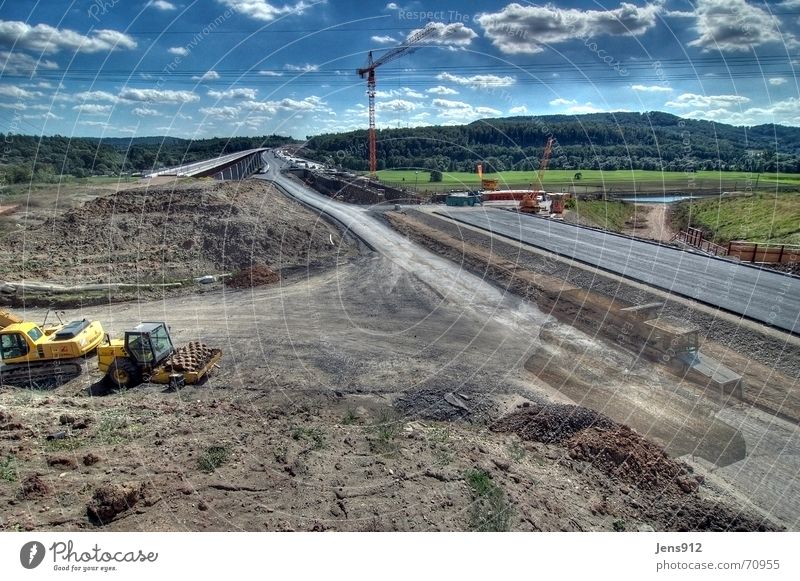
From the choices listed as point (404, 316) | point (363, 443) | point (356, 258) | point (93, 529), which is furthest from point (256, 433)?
point (356, 258)

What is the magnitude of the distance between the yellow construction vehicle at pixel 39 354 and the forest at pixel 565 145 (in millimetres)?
23839

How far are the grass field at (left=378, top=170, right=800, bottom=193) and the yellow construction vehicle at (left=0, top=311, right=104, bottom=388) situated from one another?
6275 cm

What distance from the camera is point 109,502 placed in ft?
31.0

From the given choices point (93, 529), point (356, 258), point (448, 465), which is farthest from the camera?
point (356, 258)

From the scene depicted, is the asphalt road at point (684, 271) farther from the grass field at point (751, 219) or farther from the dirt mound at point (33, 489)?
the dirt mound at point (33, 489)

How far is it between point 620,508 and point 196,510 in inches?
365

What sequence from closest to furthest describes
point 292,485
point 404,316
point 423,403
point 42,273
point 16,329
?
point 292,485 < point 423,403 < point 16,329 < point 404,316 < point 42,273

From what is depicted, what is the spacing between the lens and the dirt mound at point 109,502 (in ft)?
30.6

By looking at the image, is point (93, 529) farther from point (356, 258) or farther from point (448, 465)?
point (356, 258)

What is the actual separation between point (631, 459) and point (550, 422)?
2.69 meters

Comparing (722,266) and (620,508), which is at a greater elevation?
(722,266)

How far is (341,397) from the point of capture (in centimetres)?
1789

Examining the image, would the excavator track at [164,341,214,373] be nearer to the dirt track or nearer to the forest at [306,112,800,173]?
the dirt track

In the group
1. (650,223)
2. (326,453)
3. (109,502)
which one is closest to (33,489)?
(109,502)
